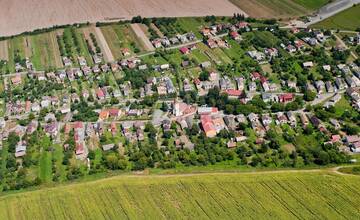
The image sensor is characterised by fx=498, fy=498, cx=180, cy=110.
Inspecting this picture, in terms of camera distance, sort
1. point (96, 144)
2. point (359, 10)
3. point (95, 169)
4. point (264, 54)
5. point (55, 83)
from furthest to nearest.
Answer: point (359, 10) < point (264, 54) < point (55, 83) < point (96, 144) < point (95, 169)

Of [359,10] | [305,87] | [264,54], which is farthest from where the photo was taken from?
[359,10]

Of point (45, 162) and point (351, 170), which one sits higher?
point (45, 162)

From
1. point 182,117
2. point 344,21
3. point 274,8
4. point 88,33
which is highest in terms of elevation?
point 274,8

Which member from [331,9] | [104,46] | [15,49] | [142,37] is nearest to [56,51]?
[15,49]

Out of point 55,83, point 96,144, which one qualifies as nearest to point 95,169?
point 96,144

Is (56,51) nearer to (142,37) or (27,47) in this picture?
(27,47)

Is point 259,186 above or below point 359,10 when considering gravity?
below

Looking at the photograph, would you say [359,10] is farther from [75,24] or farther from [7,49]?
[7,49]
